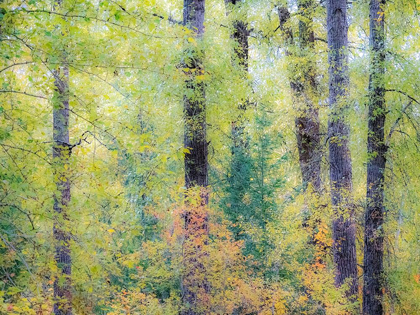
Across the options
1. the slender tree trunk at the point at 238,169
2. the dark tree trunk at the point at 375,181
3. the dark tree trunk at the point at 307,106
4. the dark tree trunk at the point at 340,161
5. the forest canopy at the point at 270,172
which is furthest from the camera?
the dark tree trunk at the point at 307,106

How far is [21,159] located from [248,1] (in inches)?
313

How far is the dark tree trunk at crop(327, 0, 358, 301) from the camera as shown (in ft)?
29.7

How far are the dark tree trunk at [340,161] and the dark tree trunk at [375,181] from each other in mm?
365

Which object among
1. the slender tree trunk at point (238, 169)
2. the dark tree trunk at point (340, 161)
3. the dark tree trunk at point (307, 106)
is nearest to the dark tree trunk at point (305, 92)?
Result: the dark tree trunk at point (307, 106)

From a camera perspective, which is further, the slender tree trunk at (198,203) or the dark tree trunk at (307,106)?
the dark tree trunk at (307,106)

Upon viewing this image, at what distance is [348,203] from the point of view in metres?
9.15

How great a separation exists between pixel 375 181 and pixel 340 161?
33.8 inches

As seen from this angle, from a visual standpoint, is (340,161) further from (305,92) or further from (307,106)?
(305,92)

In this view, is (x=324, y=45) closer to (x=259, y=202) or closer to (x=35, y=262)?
(x=259, y=202)

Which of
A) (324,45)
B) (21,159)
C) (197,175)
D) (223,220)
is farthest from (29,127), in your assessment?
(324,45)

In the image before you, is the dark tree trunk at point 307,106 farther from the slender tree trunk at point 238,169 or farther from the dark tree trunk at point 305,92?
the slender tree trunk at point 238,169

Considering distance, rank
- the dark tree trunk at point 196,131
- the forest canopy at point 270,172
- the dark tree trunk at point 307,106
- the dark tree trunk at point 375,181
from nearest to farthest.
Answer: the forest canopy at point 270,172 < the dark tree trunk at point 375,181 < the dark tree trunk at point 196,131 < the dark tree trunk at point 307,106

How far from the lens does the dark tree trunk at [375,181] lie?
323 inches

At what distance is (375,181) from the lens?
8719 millimetres
